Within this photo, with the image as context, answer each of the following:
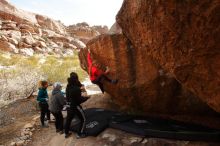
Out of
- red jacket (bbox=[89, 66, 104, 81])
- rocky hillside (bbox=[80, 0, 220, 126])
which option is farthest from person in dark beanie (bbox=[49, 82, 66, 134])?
rocky hillside (bbox=[80, 0, 220, 126])

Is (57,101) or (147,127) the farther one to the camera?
(57,101)

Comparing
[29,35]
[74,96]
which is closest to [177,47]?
[74,96]

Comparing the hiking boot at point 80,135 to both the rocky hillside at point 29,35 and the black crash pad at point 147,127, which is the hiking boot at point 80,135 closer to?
the black crash pad at point 147,127

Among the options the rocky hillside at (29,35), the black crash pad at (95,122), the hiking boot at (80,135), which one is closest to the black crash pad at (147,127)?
the black crash pad at (95,122)

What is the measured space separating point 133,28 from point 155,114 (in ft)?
13.6

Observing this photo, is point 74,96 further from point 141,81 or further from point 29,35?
point 29,35

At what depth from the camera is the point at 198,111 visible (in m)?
8.48

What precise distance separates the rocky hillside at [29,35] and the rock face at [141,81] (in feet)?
96.4

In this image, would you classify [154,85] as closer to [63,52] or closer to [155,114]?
[155,114]

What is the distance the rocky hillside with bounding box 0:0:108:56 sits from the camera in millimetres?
38562

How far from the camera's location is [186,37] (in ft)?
14.8

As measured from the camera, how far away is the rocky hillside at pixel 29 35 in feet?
127

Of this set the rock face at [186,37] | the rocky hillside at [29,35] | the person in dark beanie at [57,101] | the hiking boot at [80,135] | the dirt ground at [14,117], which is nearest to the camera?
the rock face at [186,37]

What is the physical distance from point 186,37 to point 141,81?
405 cm
